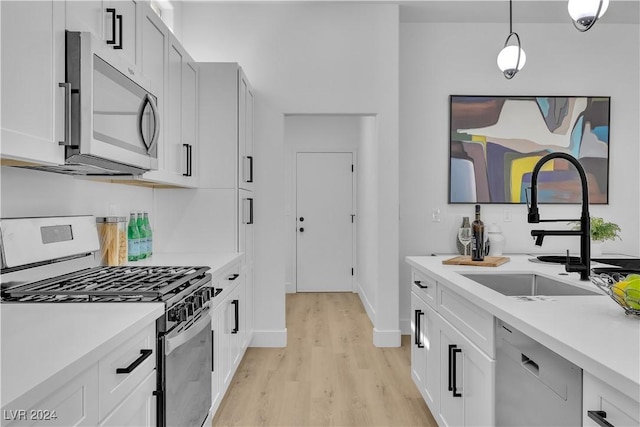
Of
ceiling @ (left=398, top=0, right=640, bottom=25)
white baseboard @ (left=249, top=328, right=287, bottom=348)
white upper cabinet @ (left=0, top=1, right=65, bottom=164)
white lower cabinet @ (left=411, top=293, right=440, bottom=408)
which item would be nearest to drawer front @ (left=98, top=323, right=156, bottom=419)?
white upper cabinet @ (left=0, top=1, right=65, bottom=164)

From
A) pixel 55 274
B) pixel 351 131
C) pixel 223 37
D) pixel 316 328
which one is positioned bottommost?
pixel 316 328

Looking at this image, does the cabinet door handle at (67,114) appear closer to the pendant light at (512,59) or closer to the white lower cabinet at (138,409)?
the white lower cabinet at (138,409)

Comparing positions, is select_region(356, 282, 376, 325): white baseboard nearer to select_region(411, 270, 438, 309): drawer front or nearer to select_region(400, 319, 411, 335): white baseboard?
select_region(400, 319, 411, 335): white baseboard

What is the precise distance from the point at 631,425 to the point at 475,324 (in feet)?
2.62

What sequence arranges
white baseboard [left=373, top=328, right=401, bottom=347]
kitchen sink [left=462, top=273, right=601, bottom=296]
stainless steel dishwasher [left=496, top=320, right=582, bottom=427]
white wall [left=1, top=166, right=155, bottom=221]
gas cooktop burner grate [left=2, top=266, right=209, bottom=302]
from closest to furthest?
1. stainless steel dishwasher [left=496, top=320, right=582, bottom=427]
2. gas cooktop burner grate [left=2, top=266, right=209, bottom=302]
3. white wall [left=1, top=166, right=155, bottom=221]
4. kitchen sink [left=462, top=273, right=601, bottom=296]
5. white baseboard [left=373, top=328, right=401, bottom=347]

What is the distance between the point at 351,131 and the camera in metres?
5.96

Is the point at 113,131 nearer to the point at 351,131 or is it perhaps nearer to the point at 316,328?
the point at 316,328

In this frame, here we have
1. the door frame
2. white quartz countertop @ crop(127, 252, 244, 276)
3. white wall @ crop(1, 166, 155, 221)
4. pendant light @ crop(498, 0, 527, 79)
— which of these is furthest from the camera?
the door frame

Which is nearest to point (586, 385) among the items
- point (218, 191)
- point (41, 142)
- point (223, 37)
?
point (41, 142)

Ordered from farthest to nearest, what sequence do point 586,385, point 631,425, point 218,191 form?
1. point 218,191
2. point 586,385
3. point 631,425

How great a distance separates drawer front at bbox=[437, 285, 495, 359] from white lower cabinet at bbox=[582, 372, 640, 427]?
50 cm

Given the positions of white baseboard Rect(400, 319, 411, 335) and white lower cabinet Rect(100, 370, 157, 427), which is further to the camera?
white baseboard Rect(400, 319, 411, 335)

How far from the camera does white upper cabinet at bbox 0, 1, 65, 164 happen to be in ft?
3.89

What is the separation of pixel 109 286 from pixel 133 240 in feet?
3.21
